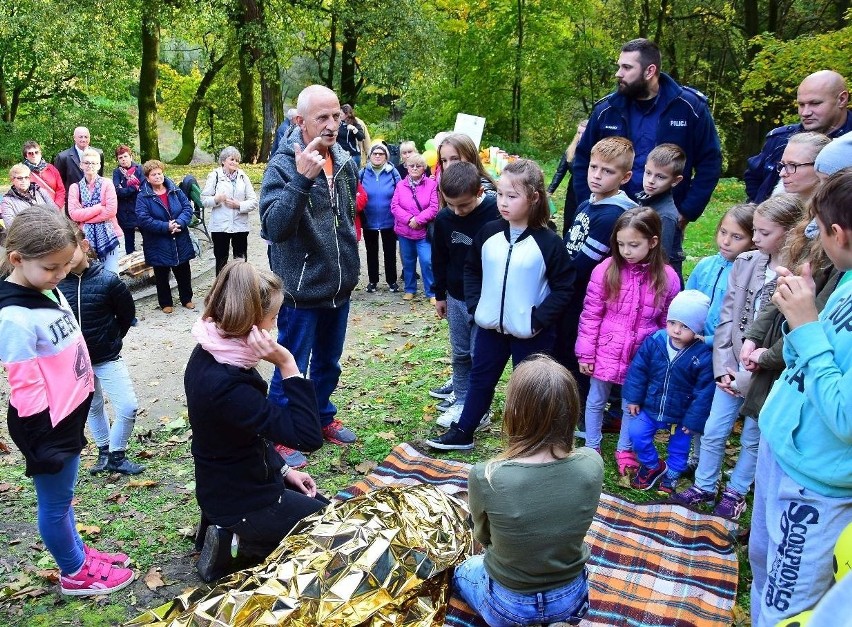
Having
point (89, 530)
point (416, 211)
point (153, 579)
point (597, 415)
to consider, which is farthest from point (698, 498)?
point (416, 211)

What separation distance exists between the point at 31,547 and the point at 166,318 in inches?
190

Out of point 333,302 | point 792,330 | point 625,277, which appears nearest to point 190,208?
point 333,302

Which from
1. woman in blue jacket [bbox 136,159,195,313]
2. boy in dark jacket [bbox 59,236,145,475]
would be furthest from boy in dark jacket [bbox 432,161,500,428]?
woman in blue jacket [bbox 136,159,195,313]

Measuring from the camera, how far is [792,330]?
2.29 m

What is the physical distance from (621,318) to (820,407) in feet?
7.20

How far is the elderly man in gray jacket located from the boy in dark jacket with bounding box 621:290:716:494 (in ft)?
6.61

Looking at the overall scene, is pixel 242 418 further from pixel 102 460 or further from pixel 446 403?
pixel 446 403

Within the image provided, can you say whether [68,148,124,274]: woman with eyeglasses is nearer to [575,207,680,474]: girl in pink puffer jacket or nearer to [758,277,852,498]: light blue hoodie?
[575,207,680,474]: girl in pink puffer jacket

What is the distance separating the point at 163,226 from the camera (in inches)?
326

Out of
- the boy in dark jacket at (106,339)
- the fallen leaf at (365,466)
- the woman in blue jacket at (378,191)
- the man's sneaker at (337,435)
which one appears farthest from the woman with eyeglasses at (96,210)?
the fallen leaf at (365,466)

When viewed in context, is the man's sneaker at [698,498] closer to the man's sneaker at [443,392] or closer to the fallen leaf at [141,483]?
the man's sneaker at [443,392]

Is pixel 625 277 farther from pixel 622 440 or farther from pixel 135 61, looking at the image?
pixel 135 61

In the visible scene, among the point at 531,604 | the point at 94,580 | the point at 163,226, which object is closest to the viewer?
the point at 531,604

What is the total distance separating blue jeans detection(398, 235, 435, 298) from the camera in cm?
863
